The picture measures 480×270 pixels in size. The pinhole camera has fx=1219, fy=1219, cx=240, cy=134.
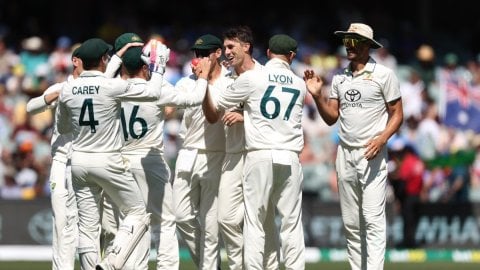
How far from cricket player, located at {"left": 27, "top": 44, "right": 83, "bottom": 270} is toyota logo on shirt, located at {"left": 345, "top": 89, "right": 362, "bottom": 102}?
2.60 metres

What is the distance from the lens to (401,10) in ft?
82.7

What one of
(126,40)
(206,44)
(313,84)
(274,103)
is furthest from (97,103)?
(313,84)

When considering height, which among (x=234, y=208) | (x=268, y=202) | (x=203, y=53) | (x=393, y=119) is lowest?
(x=234, y=208)

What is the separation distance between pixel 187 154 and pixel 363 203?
1.80 metres

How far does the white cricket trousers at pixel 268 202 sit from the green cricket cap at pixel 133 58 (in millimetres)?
1370

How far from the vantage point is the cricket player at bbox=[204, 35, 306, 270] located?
11164mm

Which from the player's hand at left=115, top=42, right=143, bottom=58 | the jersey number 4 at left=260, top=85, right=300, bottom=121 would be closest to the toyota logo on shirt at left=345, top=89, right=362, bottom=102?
the jersey number 4 at left=260, top=85, right=300, bottom=121

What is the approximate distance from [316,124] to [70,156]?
8698 millimetres

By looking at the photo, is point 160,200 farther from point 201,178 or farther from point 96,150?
point 96,150

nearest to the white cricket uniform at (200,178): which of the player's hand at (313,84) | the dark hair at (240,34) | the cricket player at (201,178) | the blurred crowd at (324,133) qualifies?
the cricket player at (201,178)

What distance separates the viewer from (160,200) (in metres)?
12.0

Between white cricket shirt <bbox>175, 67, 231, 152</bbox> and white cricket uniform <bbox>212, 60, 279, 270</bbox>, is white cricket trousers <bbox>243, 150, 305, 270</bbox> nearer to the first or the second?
white cricket uniform <bbox>212, 60, 279, 270</bbox>

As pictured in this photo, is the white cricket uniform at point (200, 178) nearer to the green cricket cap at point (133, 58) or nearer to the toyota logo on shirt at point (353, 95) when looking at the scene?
the green cricket cap at point (133, 58)

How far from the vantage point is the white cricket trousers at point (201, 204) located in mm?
11859
